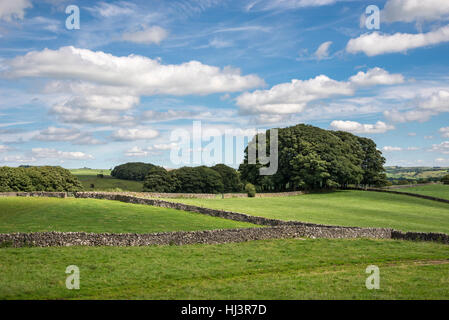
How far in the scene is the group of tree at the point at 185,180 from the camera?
91750 mm

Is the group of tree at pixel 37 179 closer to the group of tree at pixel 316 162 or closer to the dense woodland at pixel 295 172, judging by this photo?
the dense woodland at pixel 295 172

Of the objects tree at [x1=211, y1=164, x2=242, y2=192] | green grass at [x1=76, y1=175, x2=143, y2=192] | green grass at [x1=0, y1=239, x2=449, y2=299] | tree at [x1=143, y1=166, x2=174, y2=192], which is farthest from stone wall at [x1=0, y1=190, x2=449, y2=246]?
green grass at [x1=76, y1=175, x2=143, y2=192]

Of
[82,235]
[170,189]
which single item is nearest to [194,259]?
[82,235]

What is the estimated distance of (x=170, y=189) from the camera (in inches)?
3634

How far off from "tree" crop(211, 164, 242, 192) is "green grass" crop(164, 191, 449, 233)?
40.0 m

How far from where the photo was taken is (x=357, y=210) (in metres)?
48.1

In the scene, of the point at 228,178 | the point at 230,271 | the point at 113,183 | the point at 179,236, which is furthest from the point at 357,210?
the point at 113,183

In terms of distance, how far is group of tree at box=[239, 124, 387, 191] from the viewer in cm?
6862

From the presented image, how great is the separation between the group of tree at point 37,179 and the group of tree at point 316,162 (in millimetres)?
37559

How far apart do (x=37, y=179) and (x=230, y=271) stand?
72.5m

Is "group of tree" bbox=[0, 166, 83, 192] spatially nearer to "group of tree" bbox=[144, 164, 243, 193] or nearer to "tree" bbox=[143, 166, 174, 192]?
"tree" bbox=[143, 166, 174, 192]

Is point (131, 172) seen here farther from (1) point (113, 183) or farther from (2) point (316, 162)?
(2) point (316, 162)
